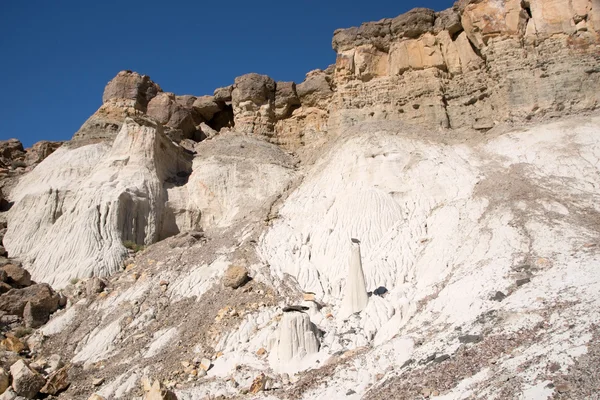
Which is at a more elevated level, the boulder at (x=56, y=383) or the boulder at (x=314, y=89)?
the boulder at (x=314, y=89)

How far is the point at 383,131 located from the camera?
23875 millimetres

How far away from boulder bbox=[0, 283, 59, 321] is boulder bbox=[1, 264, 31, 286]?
1.12 meters

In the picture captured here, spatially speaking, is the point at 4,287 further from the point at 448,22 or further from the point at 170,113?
the point at 448,22

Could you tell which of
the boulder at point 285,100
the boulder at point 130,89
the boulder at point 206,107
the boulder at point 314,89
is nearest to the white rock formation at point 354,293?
the boulder at point 314,89

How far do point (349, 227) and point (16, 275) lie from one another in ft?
39.8

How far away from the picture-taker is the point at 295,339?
42.2 feet

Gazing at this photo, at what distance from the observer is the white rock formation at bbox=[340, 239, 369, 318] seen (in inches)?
567

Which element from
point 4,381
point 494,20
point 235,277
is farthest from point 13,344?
point 494,20

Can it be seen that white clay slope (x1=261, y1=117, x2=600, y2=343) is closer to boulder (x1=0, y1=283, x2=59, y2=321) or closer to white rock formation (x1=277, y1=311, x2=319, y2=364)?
white rock formation (x1=277, y1=311, x2=319, y2=364)

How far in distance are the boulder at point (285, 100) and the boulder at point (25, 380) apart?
68.1 ft

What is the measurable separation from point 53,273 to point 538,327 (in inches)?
674

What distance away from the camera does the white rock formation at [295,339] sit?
12.7m

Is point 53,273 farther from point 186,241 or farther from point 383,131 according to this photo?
point 383,131

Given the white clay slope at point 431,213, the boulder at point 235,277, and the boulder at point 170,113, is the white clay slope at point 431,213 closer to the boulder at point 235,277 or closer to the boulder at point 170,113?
the boulder at point 235,277
